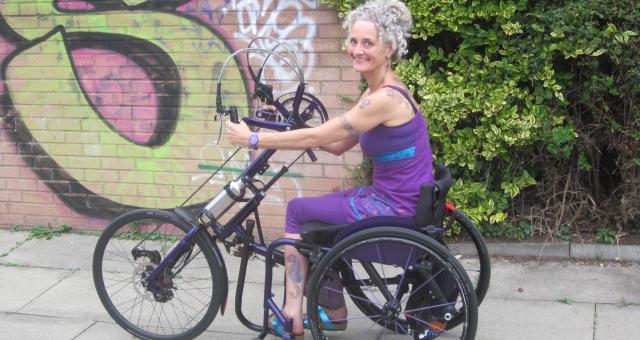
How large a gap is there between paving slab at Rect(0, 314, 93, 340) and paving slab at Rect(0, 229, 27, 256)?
1197 mm

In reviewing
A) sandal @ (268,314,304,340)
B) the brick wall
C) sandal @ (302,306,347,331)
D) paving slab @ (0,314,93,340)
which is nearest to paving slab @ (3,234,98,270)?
the brick wall

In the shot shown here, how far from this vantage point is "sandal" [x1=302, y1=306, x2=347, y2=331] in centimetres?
320

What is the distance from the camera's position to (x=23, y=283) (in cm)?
454

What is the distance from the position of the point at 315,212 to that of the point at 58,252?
2.71m

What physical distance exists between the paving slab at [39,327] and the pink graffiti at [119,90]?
1.58m

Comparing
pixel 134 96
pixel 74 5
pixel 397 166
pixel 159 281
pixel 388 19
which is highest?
pixel 74 5

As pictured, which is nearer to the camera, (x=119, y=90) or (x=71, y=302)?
(x=71, y=302)

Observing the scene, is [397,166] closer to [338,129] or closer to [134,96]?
[338,129]

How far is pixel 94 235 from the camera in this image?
5.34 m

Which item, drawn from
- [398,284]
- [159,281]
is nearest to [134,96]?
[159,281]

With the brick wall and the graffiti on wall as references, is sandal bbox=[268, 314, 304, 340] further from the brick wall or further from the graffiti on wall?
the graffiti on wall

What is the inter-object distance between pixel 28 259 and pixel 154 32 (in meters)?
1.84

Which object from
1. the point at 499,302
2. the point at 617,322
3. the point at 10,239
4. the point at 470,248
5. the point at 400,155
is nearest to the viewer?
the point at 400,155

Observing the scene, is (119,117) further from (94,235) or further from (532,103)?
(532,103)
